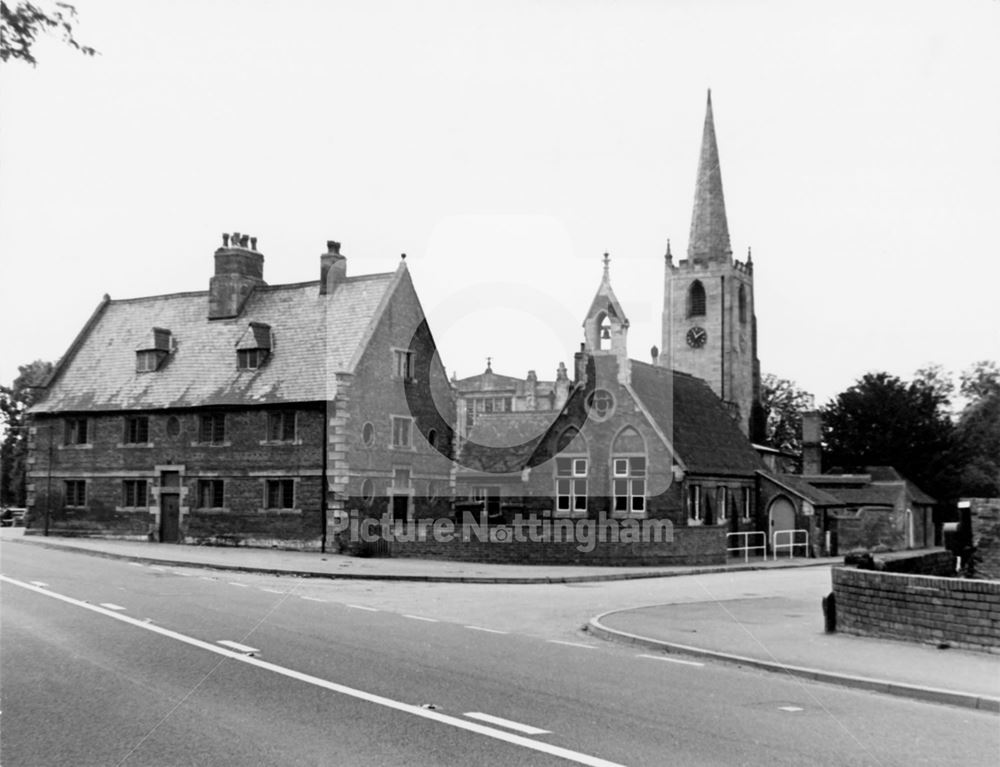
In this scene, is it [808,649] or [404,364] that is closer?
[808,649]

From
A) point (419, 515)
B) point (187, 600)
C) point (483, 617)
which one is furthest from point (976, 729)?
point (419, 515)

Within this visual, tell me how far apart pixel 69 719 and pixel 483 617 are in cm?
1100

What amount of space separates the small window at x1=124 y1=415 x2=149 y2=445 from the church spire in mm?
70374

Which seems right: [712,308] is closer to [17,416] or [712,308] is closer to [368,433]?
[17,416]

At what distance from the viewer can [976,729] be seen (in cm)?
1013

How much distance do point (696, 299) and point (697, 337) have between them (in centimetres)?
395

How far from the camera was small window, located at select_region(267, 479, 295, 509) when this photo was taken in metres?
42.3

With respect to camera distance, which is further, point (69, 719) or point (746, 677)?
point (746, 677)

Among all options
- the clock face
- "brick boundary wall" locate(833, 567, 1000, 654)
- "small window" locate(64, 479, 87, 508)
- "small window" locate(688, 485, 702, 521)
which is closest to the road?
"brick boundary wall" locate(833, 567, 1000, 654)

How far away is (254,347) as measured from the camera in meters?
44.7

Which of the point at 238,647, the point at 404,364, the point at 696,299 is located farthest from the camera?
the point at 696,299

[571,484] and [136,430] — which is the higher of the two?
[136,430]

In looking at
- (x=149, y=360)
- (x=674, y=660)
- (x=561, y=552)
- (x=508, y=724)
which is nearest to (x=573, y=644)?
(x=674, y=660)

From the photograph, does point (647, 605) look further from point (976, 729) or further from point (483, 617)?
point (976, 729)
